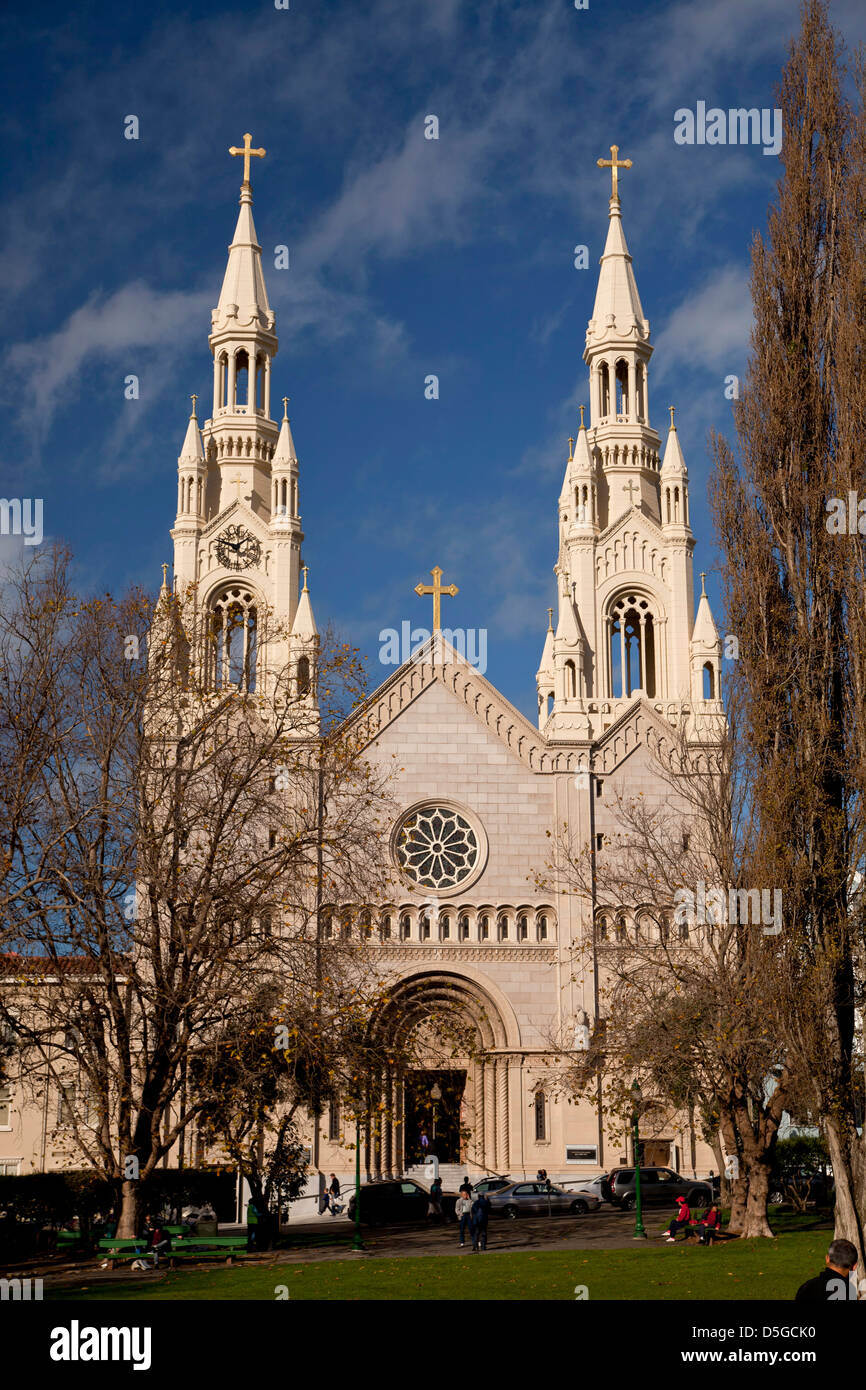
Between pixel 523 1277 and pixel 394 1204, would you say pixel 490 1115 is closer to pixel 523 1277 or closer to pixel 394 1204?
pixel 394 1204

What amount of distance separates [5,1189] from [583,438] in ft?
127

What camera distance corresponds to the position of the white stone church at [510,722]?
48.7m

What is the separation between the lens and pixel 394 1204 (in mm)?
39438

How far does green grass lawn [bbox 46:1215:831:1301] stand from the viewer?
20734 mm

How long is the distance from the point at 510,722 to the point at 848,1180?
107 ft

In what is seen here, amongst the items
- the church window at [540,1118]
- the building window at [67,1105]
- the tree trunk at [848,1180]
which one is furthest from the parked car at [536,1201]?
the tree trunk at [848,1180]

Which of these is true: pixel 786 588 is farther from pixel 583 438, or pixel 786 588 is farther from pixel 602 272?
pixel 602 272

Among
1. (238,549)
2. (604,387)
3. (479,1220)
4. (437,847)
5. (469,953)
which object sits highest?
(604,387)

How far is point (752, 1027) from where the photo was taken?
99.6 ft

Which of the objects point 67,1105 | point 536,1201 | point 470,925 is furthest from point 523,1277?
point 470,925

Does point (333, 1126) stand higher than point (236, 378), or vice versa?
point (236, 378)

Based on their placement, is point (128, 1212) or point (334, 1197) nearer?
point (128, 1212)

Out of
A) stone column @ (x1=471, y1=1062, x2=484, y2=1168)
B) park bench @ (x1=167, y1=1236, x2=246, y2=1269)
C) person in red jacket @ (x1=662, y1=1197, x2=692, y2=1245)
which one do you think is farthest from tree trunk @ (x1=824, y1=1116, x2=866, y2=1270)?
stone column @ (x1=471, y1=1062, x2=484, y2=1168)

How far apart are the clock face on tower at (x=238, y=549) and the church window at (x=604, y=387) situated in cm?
1639
